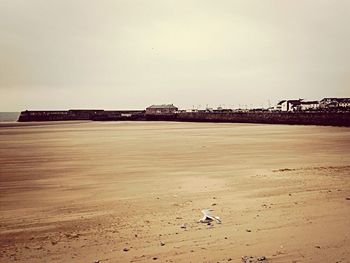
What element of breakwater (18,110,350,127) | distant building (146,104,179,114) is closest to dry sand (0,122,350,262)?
breakwater (18,110,350,127)

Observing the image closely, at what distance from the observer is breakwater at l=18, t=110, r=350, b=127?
5968cm

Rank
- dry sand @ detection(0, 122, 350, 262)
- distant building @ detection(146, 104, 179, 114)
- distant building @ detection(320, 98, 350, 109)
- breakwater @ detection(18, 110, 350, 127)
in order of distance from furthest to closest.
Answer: distant building @ detection(146, 104, 179, 114)
distant building @ detection(320, 98, 350, 109)
breakwater @ detection(18, 110, 350, 127)
dry sand @ detection(0, 122, 350, 262)

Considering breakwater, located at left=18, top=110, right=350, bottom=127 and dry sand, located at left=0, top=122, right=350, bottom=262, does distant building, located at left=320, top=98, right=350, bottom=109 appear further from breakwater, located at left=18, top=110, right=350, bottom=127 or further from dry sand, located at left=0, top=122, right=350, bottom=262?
dry sand, located at left=0, top=122, right=350, bottom=262

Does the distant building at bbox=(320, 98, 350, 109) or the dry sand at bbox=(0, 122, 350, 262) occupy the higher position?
the distant building at bbox=(320, 98, 350, 109)

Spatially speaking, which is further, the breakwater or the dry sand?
the breakwater

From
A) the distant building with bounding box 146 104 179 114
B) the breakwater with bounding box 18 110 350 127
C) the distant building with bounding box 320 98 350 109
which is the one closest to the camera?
the breakwater with bounding box 18 110 350 127

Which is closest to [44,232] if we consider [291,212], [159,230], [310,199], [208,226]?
[159,230]

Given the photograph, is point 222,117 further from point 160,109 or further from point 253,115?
point 160,109

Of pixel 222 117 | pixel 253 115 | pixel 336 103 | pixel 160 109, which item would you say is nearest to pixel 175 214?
pixel 253 115

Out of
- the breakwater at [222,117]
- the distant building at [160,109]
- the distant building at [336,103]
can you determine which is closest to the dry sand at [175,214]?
the breakwater at [222,117]

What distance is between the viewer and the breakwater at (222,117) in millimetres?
59684

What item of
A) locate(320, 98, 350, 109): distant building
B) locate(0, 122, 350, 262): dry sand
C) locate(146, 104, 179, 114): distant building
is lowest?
locate(0, 122, 350, 262): dry sand

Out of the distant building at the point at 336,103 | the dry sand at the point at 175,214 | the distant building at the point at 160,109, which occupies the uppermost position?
the distant building at the point at 336,103

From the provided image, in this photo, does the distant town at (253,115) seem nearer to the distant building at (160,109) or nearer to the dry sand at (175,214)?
the distant building at (160,109)
